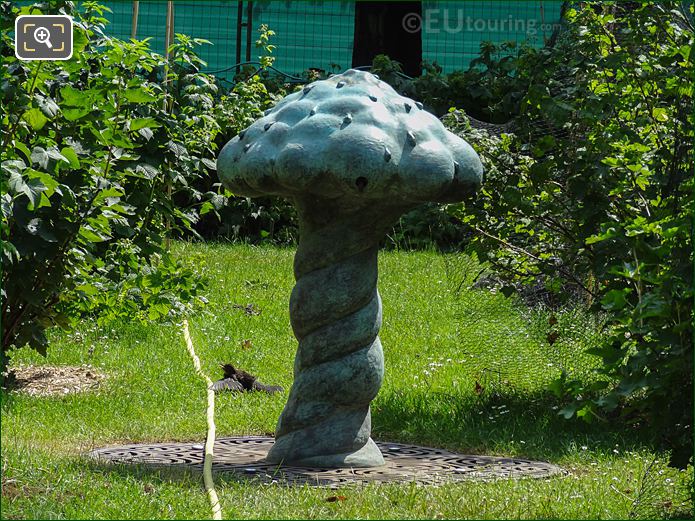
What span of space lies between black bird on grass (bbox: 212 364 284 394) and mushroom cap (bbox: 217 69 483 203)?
2249mm

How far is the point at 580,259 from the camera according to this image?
668 centimetres

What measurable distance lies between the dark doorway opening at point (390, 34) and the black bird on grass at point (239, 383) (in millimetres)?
8527

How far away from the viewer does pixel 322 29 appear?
17.0 metres

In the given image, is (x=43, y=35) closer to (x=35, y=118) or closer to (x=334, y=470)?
(x=35, y=118)

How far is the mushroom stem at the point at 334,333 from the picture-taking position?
202 inches

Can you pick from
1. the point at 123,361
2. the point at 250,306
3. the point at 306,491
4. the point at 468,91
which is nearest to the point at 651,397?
the point at 306,491

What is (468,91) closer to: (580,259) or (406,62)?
(406,62)

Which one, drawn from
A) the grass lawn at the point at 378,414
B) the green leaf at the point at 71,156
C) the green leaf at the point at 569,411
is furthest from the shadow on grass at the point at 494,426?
the green leaf at the point at 71,156

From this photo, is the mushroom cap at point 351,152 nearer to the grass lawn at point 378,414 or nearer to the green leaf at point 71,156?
the green leaf at point 71,156

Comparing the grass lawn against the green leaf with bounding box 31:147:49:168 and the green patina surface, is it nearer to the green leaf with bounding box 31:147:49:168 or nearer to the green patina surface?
the green patina surface

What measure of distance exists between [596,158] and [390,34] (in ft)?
31.4

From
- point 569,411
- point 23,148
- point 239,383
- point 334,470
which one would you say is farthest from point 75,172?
point 569,411

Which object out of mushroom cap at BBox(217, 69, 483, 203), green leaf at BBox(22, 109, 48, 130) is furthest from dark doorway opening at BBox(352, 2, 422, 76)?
mushroom cap at BBox(217, 69, 483, 203)

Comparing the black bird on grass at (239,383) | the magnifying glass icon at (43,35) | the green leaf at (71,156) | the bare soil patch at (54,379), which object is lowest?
the bare soil patch at (54,379)
